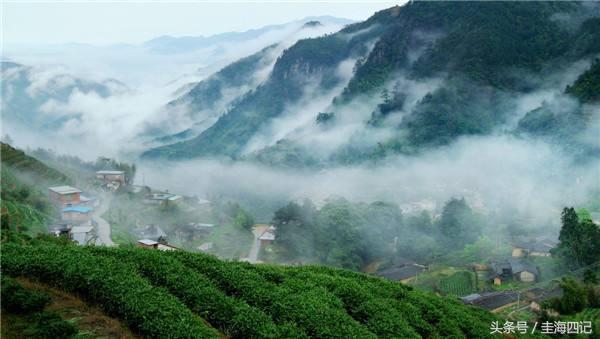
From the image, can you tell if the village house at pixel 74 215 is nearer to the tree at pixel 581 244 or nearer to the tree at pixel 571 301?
the tree at pixel 571 301

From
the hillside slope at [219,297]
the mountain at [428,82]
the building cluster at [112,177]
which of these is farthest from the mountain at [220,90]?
the hillside slope at [219,297]

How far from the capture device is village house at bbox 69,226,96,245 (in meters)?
29.1

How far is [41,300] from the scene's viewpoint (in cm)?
933

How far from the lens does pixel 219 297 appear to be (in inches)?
431

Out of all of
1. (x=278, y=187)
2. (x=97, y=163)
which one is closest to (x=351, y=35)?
(x=278, y=187)

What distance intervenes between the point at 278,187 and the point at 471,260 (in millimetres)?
31476

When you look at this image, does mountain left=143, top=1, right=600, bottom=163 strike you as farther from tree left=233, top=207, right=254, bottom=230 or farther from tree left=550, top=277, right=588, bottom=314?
tree left=550, top=277, right=588, bottom=314

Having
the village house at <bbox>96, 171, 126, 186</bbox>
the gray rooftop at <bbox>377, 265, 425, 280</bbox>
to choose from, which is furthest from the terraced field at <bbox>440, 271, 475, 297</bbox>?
the village house at <bbox>96, 171, 126, 186</bbox>

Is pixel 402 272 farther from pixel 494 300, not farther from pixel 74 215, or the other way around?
pixel 74 215

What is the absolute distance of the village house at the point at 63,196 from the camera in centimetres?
3662

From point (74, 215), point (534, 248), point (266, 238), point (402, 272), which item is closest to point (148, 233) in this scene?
point (74, 215)

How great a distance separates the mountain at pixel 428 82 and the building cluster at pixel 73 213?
112 feet

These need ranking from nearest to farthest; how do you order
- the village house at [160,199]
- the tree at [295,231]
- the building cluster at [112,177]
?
1. the tree at [295,231]
2. the village house at [160,199]
3. the building cluster at [112,177]

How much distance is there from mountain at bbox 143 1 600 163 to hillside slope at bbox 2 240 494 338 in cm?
4896
